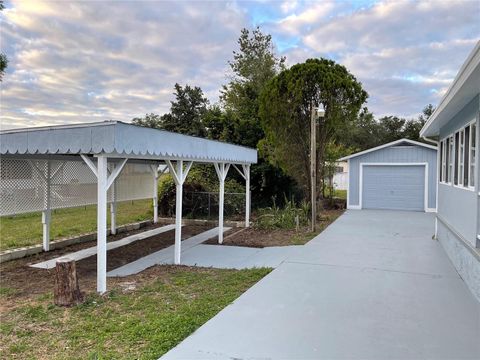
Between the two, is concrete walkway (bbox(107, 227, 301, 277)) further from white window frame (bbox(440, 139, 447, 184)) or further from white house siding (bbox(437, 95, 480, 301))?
white window frame (bbox(440, 139, 447, 184))

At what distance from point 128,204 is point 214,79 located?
458 inches

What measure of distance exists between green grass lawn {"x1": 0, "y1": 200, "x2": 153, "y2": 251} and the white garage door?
9545 millimetres

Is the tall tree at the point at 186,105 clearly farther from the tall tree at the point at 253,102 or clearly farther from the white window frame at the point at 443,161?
the white window frame at the point at 443,161

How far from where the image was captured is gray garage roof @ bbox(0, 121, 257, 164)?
487cm

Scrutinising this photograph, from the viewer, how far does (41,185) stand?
8148 millimetres

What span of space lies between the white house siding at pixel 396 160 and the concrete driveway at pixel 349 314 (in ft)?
30.0

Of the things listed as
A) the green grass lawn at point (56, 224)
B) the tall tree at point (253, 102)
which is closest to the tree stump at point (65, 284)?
the green grass lawn at point (56, 224)

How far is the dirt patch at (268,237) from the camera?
8914 millimetres

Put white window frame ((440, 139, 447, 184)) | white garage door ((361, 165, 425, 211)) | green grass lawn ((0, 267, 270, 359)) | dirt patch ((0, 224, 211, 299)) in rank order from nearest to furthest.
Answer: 1. green grass lawn ((0, 267, 270, 359))
2. dirt patch ((0, 224, 211, 299))
3. white window frame ((440, 139, 447, 184))
4. white garage door ((361, 165, 425, 211))

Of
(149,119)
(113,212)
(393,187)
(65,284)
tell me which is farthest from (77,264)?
(149,119)

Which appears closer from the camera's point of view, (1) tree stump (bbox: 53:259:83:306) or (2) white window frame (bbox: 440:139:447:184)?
(1) tree stump (bbox: 53:259:83:306)

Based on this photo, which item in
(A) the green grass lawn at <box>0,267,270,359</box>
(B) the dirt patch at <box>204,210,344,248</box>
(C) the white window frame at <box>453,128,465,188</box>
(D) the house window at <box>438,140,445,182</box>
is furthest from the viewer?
(B) the dirt patch at <box>204,210,344,248</box>

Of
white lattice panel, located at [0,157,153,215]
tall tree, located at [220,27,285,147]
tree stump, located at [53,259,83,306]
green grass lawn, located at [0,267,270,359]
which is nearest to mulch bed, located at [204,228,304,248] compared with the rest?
green grass lawn, located at [0,267,270,359]

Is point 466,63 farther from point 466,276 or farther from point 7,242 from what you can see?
point 7,242
